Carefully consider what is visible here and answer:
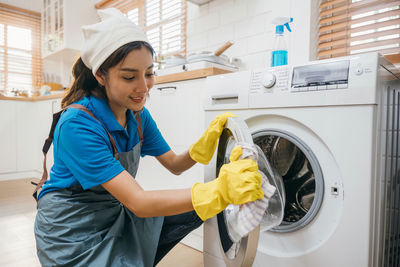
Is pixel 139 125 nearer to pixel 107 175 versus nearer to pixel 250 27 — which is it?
pixel 107 175

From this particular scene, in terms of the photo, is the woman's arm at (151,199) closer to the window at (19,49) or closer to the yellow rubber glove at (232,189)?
the yellow rubber glove at (232,189)

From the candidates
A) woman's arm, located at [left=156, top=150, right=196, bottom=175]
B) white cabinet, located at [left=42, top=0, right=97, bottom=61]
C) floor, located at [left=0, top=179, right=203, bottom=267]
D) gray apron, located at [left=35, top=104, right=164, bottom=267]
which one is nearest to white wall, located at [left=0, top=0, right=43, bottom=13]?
white cabinet, located at [left=42, top=0, right=97, bottom=61]

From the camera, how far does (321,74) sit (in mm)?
858

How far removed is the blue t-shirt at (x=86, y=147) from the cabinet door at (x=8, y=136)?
2.85 meters

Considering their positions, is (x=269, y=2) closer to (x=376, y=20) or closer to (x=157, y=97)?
(x=376, y=20)

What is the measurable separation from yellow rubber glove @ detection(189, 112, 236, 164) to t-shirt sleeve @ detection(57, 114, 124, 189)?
0.33 meters

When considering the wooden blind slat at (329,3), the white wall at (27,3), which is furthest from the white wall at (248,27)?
the white wall at (27,3)

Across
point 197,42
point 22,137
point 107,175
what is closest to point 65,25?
point 22,137

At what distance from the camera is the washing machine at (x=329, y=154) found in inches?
30.6

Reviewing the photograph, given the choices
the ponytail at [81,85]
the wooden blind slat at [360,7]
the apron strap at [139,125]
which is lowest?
the apron strap at [139,125]

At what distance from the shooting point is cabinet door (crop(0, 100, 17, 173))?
10.5 feet

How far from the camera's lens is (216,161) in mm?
1003

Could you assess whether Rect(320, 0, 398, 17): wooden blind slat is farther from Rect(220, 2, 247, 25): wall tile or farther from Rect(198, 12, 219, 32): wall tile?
Rect(198, 12, 219, 32): wall tile

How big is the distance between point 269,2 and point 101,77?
55.2 inches
